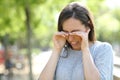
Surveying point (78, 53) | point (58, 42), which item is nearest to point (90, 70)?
point (78, 53)

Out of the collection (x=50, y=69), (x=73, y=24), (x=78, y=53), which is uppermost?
(x=73, y=24)

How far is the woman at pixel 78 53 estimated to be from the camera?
3691 mm

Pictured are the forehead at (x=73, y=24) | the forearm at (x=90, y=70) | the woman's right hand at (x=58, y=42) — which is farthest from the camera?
the woman's right hand at (x=58, y=42)

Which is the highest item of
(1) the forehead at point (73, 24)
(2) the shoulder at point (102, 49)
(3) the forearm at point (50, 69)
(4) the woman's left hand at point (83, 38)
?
(1) the forehead at point (73, 24)

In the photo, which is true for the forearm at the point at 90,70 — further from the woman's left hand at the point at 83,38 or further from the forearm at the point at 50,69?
the forearm at the point at 50,69

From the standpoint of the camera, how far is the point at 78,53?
389 centimetres

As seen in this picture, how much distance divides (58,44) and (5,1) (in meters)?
13.6

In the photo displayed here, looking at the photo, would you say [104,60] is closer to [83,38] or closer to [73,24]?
[83,38]

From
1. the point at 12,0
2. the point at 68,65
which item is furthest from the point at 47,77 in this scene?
the point at 12,0

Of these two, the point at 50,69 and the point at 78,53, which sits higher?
the point at 78,53

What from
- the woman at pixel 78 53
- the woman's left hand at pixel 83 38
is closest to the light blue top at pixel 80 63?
the woman at pixel 78 53

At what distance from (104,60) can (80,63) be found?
0.67 ft

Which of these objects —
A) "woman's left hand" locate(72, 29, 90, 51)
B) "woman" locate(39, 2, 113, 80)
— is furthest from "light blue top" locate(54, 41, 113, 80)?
"woman's left hand" locate(72, 29, 90, 51)

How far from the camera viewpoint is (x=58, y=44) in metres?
3.93
